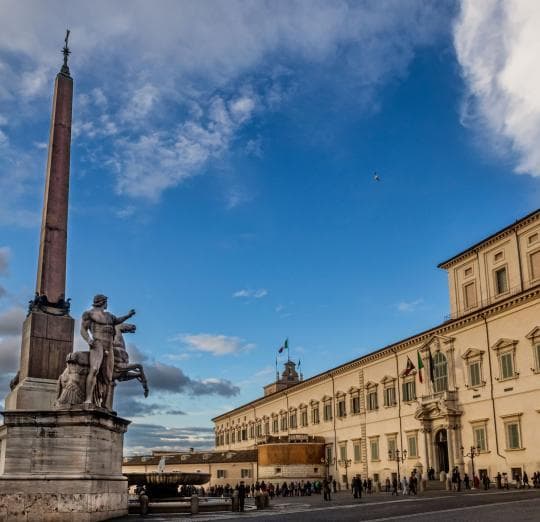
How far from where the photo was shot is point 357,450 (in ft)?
168

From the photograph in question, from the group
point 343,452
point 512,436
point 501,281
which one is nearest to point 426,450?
point 512,436

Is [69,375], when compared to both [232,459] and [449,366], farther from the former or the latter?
[232,459]

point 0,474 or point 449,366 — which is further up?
point 449,366

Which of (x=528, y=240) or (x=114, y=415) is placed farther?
(x=528, y=240)

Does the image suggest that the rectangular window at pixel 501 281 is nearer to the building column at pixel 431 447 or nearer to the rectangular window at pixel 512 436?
the building column at pixel 431 447

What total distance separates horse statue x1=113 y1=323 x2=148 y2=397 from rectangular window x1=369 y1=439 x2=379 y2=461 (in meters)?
34.7

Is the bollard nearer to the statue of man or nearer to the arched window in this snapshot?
the statue of man

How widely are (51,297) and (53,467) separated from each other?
388 centimetres

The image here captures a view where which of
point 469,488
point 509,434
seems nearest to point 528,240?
point 509,434

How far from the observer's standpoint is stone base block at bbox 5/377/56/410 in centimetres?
1459

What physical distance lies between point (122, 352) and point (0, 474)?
3.72 meters

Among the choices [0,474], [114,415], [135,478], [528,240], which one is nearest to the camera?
[0,474]

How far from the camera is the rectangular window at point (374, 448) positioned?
48019 millimetres

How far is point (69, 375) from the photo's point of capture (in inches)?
579
